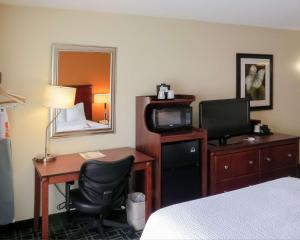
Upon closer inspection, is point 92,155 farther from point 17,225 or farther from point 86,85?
point 17,225

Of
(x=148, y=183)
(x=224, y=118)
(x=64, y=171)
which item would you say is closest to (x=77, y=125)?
(x=64, y=171)

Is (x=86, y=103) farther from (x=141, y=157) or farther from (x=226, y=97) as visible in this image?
(x=226, y=97)

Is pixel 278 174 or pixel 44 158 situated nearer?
pixel 44 158

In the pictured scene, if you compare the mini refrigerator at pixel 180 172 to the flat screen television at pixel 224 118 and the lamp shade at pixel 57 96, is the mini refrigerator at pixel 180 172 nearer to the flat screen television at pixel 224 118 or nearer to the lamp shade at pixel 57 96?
the flat screen television at pixel 224 118

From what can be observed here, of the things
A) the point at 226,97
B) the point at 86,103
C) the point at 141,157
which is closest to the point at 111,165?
the point at 141,157

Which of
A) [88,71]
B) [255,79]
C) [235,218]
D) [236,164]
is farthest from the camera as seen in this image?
[255,79]

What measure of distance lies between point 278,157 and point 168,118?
1.54 metres

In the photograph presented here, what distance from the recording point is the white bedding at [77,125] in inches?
122

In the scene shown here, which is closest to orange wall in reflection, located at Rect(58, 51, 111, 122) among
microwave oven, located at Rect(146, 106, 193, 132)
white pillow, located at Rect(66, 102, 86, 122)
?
white pillow, located at Rect(66, 102, 86, 122)

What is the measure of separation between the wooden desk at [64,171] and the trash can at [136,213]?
2.9 inches

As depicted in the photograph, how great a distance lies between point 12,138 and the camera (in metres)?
2.89

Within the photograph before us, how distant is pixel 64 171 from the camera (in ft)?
8.45

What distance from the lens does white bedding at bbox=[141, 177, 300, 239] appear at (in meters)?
1.61

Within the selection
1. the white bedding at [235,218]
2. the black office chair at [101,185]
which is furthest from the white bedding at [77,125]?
the white bedding at [235,218]
